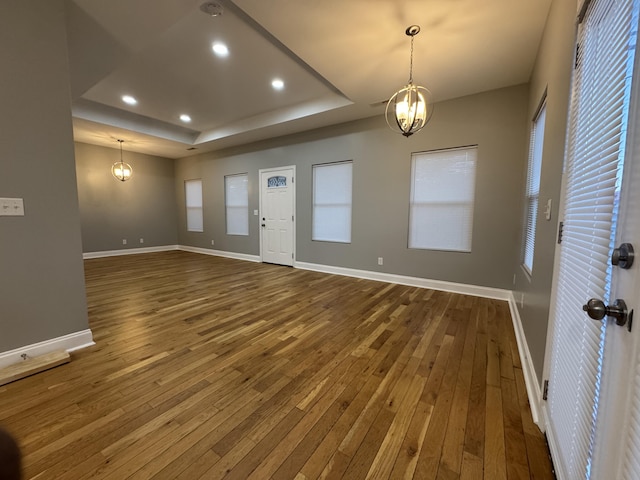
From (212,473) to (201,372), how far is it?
2.73 ft

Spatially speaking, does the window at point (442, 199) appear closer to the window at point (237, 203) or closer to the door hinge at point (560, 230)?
the door hinge at point (560, 230)

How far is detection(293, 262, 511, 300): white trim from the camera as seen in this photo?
3.55 m

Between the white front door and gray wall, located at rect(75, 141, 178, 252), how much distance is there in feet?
12.1

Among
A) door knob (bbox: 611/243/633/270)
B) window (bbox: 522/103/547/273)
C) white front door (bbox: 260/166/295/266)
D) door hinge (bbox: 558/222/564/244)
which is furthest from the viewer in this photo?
white front door (bbox: 260/166/295/266)

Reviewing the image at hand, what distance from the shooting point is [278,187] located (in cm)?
561

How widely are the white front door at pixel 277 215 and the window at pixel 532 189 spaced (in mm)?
3816

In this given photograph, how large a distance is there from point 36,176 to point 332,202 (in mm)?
3833

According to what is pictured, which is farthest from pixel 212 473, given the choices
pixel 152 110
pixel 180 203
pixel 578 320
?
pixel 180 203

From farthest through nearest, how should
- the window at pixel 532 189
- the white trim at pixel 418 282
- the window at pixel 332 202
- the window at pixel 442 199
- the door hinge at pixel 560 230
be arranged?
the window at pixel 332 202
the window at pixel 442 199
the white trim at pixel 418 282
the window at pixel 532 189
the door hinge at pixel 560 230

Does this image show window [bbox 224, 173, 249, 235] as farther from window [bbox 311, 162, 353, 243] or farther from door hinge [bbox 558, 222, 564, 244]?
door hinge [bbox 558, 222, 564, 244]

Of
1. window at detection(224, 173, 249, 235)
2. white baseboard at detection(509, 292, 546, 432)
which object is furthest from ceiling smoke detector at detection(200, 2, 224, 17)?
window at detection(224, 173, 249, 235)

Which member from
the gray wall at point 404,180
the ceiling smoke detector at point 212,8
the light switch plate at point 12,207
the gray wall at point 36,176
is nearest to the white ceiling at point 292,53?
the ceiling smoke detector at point 212,8

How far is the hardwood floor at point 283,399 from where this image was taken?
47.6 inches

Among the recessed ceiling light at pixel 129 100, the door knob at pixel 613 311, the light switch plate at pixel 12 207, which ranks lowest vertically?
the door knob at pixel 613 311
